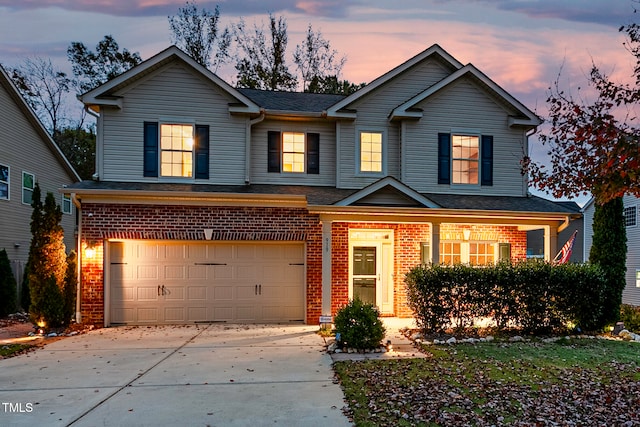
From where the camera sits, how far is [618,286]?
10.3 meters

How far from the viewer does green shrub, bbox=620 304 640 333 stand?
32.9ft

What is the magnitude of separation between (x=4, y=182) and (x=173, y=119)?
7.67 metres

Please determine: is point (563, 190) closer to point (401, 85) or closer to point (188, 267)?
point (401, 85)

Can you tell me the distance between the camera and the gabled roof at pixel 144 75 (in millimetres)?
11164

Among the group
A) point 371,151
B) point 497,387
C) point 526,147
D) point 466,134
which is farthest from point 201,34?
point 497,387

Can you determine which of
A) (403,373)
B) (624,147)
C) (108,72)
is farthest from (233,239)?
(108,72)

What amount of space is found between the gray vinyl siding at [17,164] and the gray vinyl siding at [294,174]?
7.38 meters

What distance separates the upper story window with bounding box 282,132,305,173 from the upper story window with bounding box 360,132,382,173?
1720mm

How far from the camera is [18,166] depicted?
50.9 feet

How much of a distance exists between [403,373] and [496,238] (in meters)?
7.26

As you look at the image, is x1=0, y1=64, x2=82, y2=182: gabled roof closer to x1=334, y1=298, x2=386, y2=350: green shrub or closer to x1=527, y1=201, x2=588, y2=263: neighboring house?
x1=334, y1=298, x2=386, y2=350: green shrub

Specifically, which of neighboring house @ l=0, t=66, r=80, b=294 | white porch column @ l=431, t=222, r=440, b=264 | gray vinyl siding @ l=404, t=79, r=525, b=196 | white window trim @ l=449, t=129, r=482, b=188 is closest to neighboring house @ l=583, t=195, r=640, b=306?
gray vinyl siding @ l=404, t=79, r=525, b=196

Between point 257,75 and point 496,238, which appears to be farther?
point 257,75

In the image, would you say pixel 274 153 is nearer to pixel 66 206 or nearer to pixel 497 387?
pixel 497 387
